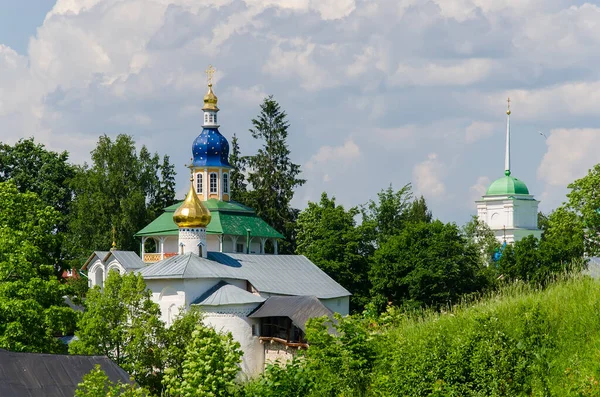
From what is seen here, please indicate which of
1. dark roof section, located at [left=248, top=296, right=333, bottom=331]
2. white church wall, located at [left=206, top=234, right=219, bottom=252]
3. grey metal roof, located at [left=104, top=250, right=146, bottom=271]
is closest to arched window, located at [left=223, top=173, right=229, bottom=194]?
white church wall, located at [left=206, top=234, right=219, bottom=252]

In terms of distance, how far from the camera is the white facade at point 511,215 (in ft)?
275

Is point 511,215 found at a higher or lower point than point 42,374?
higher

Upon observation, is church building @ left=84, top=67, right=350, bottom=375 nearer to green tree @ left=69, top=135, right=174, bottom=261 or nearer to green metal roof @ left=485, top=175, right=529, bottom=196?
green tree @ left=69, top=135, right=174, bottom=261

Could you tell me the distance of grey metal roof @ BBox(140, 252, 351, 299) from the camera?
35.8m

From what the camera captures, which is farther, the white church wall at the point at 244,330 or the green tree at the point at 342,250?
the green tree at the point at 342,250

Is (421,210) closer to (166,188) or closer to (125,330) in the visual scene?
(166,188)

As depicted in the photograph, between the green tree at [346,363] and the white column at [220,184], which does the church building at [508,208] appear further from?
the green tree at [346,363]

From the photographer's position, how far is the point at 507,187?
283ft

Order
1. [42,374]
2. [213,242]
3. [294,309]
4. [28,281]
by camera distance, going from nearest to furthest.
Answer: [42,374] < [28,281] < [294,309] < [213,242]

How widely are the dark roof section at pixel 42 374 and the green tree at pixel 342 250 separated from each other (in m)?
26.7

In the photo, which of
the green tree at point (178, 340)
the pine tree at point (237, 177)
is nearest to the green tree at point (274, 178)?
the pine tree at point (237, 177)

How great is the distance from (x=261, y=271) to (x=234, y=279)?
7.99 ft

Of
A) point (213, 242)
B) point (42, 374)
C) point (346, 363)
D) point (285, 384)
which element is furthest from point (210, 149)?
point (285, 384)

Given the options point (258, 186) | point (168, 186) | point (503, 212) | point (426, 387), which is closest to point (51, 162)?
point (168, 186)
